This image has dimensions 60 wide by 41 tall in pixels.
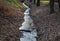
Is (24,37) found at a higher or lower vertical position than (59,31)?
lower

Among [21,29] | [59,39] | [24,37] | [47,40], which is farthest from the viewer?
[21,29]

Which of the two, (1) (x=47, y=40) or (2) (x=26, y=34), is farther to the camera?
(2) (x=26, y=34)

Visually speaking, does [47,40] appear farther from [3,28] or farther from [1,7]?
[1,7]

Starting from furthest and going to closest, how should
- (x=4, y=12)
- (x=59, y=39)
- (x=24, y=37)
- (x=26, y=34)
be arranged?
(x=4, y=12) < (x=26, y=34) < (x=24, y=37) < (x=59, y=39)

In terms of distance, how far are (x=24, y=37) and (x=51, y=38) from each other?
2285 millimetres

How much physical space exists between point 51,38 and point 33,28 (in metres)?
4.14

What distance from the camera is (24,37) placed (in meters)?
10.5

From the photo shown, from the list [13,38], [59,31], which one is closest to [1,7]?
[13,38]

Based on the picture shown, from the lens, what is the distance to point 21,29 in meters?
12.3

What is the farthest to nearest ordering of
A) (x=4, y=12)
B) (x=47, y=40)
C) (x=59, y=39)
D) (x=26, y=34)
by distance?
(x=4, y=12), (x=26, y=34), (x=47, y=40), (x=59, y=39)

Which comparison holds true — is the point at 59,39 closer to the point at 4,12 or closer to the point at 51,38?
the point at 51,38

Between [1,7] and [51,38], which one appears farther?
[1,7]

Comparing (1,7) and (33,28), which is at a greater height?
(1,7)

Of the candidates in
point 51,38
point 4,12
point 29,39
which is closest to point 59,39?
point 51,38
